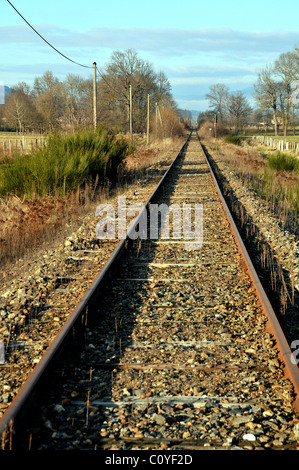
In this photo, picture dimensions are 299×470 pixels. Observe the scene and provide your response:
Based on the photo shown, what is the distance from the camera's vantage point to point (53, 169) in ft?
37.0

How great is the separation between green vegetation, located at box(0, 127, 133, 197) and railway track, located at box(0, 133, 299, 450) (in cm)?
534

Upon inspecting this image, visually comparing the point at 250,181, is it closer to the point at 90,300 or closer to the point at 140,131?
the point at 90,300

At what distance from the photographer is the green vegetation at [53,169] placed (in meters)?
11.0

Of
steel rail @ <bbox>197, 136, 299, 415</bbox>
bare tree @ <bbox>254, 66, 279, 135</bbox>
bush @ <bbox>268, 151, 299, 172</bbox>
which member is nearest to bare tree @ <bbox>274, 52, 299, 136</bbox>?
bare tree @ <bbox>254, 66, 279, 135</bbox>

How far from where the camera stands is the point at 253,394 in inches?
135

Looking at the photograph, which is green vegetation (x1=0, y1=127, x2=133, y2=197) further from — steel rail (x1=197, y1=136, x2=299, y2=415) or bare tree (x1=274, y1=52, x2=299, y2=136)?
bare tree (x1=274, y1=52, x2=299, y2=136)

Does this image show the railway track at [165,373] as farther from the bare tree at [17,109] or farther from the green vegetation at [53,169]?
the bare tree at [17,109]

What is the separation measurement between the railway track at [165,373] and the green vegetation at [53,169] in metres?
5.34

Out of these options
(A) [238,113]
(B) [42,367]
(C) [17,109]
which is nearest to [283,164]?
Result: (B) [42,367]

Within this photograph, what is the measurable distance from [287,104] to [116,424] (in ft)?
278

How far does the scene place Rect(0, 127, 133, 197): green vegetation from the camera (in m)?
11.0

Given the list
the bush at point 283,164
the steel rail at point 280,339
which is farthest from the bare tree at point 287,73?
the steel rail at point 280,339
